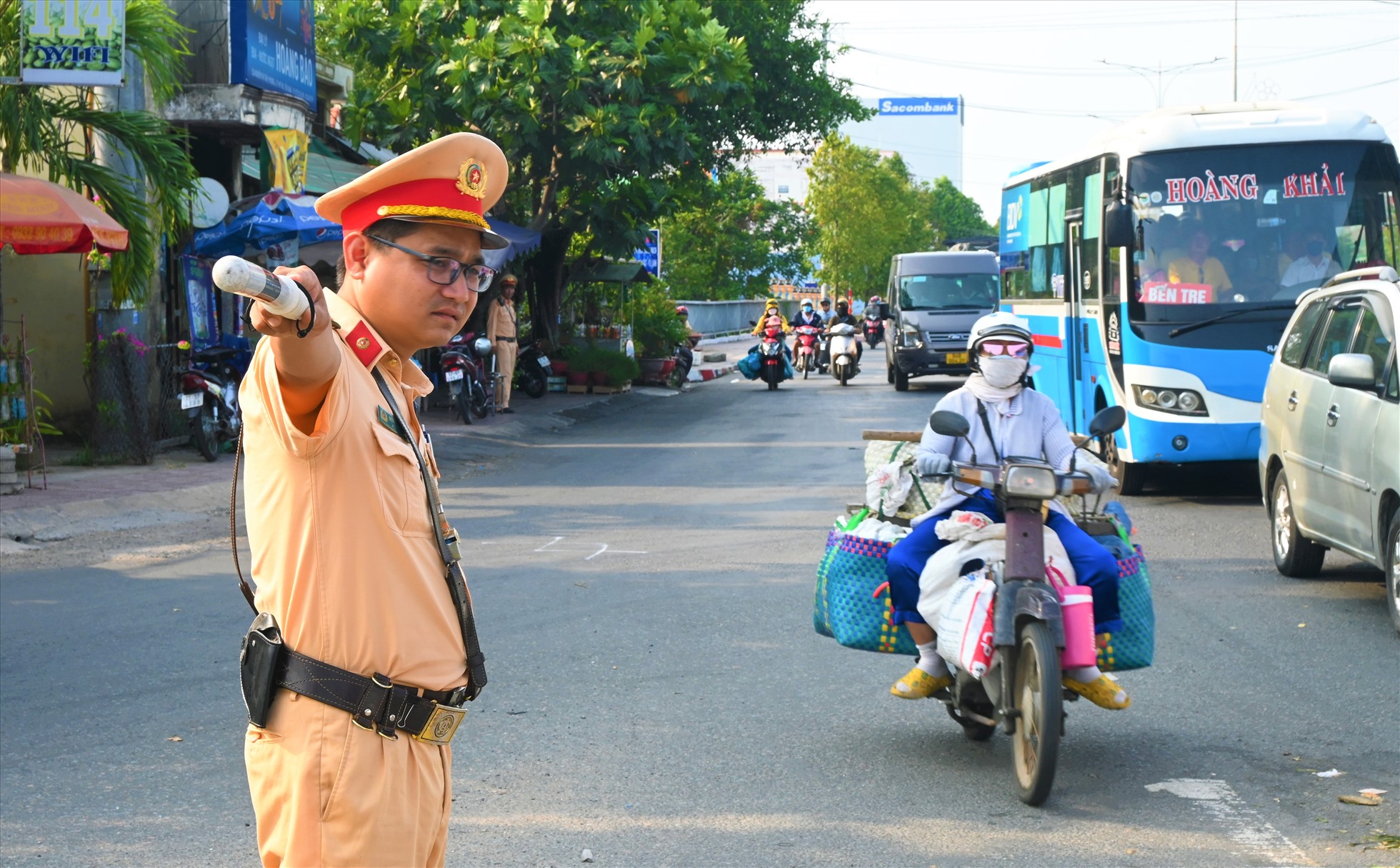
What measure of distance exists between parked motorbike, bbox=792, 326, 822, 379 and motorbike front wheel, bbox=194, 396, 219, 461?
19256 mm

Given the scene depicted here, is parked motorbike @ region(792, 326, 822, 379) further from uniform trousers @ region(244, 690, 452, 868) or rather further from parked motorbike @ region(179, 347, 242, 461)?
uniform trousers @ region(244, 690, 452, 868)

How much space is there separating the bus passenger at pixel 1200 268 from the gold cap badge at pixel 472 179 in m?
11.0

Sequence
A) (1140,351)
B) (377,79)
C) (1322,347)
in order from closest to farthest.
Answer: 1. (1322,347)
2. (1140,351)
3. (377,79)

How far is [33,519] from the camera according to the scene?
11016 millimetres

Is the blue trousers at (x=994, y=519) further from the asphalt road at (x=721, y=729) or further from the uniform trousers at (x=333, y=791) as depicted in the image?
the uniform trousers at (x=333, y=791)

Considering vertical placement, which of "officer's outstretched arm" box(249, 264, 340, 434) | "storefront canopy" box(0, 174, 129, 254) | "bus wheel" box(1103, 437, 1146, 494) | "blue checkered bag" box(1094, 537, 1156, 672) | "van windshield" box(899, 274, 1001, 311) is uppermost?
"storefront canopy" box(0, 174, 129, 254)

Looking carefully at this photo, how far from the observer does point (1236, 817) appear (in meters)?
4.95

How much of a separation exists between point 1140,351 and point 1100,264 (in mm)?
1320

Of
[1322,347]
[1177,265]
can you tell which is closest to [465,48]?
[1177,265]

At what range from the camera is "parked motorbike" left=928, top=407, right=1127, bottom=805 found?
4996 millimetres

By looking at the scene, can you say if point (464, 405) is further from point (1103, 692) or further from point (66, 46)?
point (1103, 692)

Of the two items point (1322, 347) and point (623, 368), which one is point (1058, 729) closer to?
point (1322, 347)

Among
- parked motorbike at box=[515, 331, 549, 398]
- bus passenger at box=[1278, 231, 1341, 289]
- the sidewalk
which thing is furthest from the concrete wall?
bus passenger at box=[1278, 231, 1341, 289]

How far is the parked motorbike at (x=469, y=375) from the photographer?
1945cm
